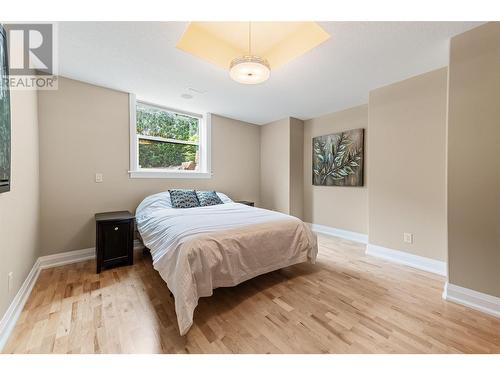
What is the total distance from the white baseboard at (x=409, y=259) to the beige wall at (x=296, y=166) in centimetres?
162

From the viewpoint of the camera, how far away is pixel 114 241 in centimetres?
240

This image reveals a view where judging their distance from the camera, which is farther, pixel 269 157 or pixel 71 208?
pixel 269 157

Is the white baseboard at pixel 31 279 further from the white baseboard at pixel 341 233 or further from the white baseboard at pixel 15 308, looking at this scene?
the white baseboard at pixel 341 233

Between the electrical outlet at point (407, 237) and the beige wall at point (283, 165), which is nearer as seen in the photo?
the electrical outlet at point (407, 237)

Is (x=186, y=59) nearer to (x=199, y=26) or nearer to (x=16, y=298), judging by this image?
(x=199, y=26)

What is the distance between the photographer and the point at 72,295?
1836 mm

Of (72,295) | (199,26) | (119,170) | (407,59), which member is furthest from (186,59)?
(72,295)

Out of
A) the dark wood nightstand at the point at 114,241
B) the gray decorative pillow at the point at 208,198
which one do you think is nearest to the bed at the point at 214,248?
the dark wood nightstand at the point at 114,241

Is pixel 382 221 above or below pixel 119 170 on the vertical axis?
below

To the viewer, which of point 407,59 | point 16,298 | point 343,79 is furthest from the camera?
point 343,79

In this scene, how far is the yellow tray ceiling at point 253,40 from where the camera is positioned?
75.2 inches

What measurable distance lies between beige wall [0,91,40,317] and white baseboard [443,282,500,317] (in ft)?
11.6
